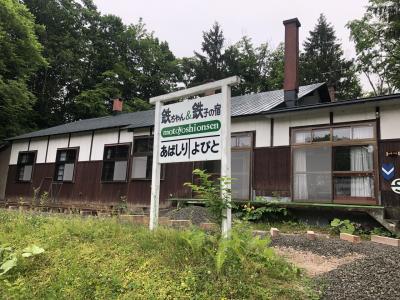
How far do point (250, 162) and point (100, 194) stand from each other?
7.55 metres

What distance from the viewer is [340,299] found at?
12.5 feet

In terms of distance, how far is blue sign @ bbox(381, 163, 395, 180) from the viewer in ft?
30.0

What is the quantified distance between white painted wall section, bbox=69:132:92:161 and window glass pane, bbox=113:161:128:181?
1985mm

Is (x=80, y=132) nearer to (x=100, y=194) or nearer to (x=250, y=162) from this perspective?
(x=100, y=194)

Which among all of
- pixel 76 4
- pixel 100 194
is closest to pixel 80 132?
pixel 100 194

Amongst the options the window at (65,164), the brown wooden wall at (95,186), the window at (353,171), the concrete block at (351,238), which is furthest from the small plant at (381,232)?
the window at (65,164)

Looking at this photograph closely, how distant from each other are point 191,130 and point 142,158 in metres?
9.22

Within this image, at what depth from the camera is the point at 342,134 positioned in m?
10.1

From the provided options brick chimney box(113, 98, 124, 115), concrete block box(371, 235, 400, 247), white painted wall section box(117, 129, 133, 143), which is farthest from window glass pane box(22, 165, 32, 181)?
concrete block box(371, 235, 400, 247)

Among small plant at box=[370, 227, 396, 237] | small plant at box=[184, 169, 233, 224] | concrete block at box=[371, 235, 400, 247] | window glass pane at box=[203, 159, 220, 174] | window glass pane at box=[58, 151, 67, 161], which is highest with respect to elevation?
window glass pane at box=[58, 151, 67, 161]

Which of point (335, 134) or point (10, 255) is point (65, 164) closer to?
point (335, 134)

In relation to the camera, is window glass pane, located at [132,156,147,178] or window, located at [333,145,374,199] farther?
window glass pane, located at [132,156,147,178]

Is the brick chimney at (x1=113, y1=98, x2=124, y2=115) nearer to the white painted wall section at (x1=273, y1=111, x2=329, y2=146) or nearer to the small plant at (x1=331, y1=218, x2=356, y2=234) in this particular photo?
the white painted wall section at (x1=273, y1=111, x2=329, y2=146)

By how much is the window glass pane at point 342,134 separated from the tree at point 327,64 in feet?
74.8
